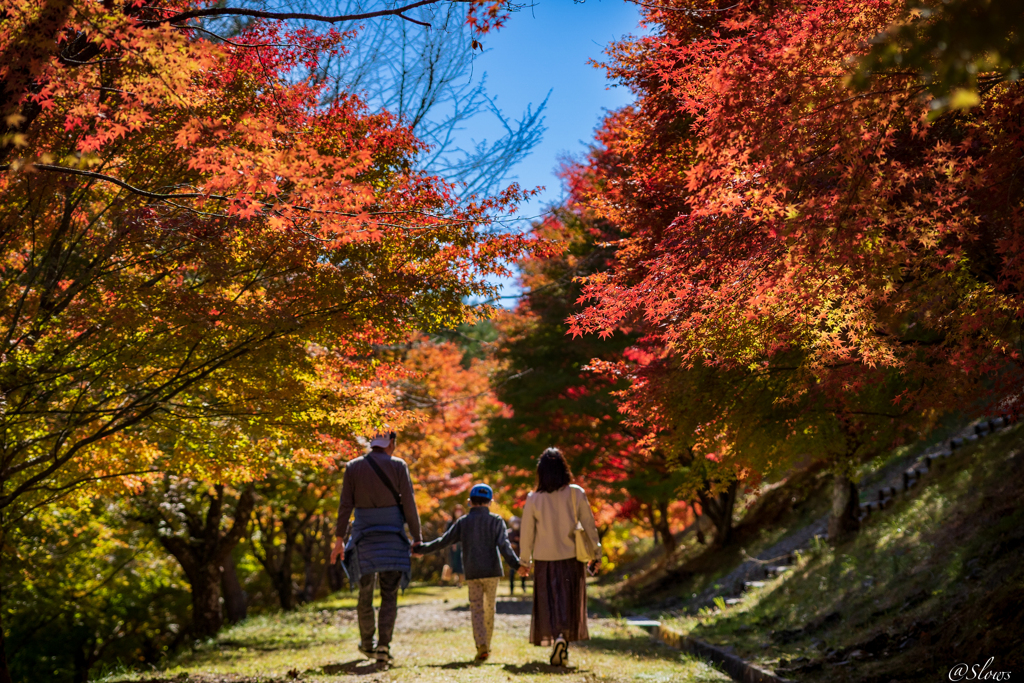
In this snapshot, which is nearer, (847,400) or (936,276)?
(936,276)

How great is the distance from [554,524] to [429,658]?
6.69 ft

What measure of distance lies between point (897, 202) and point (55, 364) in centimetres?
674

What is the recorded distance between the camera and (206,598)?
14.3 metres

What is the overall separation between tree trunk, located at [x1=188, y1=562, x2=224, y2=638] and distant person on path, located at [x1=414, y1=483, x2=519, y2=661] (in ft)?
27.8

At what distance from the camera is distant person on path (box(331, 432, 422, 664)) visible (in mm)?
6871

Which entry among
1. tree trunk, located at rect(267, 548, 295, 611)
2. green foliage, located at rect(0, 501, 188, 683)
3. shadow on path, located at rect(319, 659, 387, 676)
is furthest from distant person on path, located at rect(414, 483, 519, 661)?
tree trunk, located at rect(267, 548, 295, 611)

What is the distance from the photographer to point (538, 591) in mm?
6957

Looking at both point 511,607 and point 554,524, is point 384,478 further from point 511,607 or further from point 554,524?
point 511,607

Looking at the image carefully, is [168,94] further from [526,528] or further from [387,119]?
[526,528]

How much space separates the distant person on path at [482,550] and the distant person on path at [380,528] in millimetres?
429

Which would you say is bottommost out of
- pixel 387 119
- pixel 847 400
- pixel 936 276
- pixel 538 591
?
pixel 538 591

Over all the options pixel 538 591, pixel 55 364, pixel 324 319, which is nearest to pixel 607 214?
pixel 324 319

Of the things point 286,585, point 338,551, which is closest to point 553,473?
point 338,551

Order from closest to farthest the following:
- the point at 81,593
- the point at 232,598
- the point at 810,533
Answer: the point at 810,533, the point at 232,598, the point at 81,593
